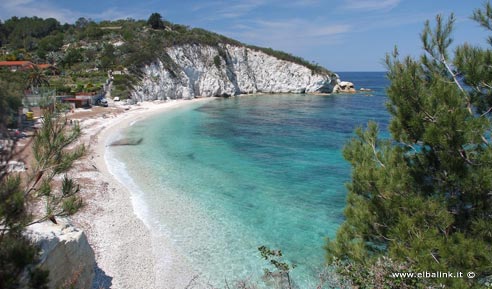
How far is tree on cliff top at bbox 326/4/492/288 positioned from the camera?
6.03 m

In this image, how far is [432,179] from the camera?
23.5 ft

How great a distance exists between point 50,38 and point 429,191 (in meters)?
99.1

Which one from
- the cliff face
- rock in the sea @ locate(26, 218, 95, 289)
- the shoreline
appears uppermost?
the cliff face

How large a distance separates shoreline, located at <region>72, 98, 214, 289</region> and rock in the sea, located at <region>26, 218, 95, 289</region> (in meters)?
1.11

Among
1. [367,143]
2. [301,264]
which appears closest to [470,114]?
[367,143]

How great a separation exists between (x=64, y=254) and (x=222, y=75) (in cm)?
8283

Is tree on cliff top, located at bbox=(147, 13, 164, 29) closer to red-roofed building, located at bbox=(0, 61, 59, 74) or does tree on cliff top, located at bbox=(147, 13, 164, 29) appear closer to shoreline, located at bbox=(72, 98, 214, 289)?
red-roofed building, located at bbox=(0, 61, 59, 74)

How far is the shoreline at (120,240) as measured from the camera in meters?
12.3

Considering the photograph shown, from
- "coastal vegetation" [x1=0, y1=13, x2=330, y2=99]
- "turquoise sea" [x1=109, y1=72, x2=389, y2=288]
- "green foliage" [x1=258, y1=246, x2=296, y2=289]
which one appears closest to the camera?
"green foliage" [x1=258, y1=246, x2=296, y2=289]

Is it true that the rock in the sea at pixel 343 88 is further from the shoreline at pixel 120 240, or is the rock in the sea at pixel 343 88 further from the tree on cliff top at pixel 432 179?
the tree on cliff top at pixel 432 179

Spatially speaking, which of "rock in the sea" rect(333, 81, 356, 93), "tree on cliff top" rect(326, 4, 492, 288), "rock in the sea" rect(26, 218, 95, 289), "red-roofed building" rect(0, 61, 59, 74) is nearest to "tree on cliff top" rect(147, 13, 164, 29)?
"red-roofed building" rect(0, 61, 59, 74)

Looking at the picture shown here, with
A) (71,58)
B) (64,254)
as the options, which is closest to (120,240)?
(64,254)

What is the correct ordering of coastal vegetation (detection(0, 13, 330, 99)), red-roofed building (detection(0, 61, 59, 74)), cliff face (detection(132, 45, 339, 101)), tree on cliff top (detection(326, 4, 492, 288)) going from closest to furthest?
tree on cliff top (detection(326, 4, 492, 288)) < red-roofed building (detection(0, 61, 59, 74)) < coastal vegetation (detection(0, 13, 330, 99)) < cliff face (detection(132, 45, 339, 101))

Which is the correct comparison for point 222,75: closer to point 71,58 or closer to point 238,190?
point 71,58
